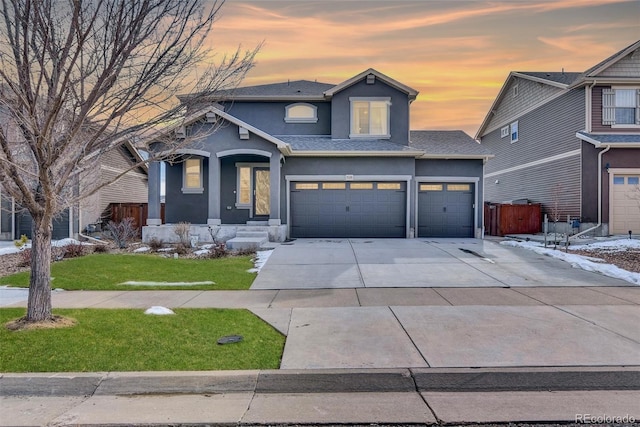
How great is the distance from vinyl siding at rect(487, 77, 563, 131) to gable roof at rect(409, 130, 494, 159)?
497 centimetres

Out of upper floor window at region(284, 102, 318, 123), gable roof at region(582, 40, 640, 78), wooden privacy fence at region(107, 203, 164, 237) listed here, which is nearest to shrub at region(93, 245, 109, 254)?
wooden privacy fence at region(107, 203, 164, 237)

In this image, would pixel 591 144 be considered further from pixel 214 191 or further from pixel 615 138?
pixel 214 191

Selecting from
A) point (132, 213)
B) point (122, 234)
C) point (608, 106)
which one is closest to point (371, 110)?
point (608, 106)

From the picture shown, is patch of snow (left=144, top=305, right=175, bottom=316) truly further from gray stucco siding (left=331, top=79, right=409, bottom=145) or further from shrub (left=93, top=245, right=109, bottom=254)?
gray stucco siding (left=331, top=79, right=409, bottom=145)

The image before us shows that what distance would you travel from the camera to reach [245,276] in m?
9.52

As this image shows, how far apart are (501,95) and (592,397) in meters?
25.4

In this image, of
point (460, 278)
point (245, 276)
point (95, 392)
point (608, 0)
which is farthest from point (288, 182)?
point (95, 392)

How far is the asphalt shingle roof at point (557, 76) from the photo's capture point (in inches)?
774

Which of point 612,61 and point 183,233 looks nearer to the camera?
point 183,233

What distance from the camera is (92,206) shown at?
18.9 m

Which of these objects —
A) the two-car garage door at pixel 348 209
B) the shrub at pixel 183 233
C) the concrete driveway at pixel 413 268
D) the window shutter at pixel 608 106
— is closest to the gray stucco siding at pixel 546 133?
the window shutter at pixel 608 106

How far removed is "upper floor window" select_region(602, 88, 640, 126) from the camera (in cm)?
1767

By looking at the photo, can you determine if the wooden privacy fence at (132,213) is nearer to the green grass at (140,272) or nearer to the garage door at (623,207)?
the green grass at (140,272)

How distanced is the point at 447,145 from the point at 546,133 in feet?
20.5
